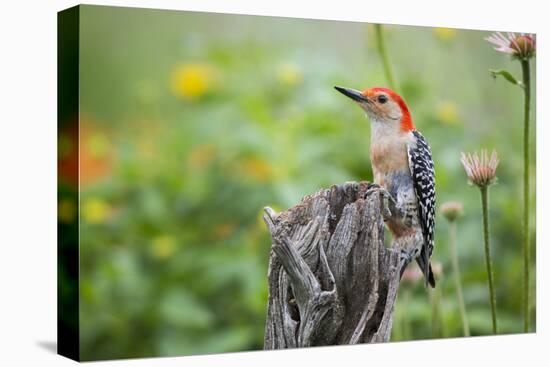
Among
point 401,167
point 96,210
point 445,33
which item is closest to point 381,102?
point 401,167

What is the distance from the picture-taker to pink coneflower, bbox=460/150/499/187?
5711 millimetres

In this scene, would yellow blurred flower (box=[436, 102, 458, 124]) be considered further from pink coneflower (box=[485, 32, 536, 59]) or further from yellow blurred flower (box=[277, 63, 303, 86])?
yellow blurred flower (box=[277, 63, 303, 86])

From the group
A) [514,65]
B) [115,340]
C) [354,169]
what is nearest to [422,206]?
[354,169]

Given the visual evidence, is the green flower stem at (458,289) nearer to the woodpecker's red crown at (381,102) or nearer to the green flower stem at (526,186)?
the green flower stem at (526,186)

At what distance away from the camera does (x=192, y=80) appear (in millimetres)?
5555

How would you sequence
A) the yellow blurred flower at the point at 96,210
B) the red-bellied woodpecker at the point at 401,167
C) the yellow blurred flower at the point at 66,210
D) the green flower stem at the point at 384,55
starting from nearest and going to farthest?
1. the yellow blurred flower at the point at 66,210
2. the yellow blurred flower at the point at 96,210
3. the red-bellied woodpecker at the point at 401,167
4. the green flower stem at the point at 384,55

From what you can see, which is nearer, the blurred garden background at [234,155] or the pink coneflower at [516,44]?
the blurred garden background at [234,155]

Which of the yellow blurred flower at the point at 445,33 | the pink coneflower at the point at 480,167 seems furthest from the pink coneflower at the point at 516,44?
the pink coneflower at the point at 480,167

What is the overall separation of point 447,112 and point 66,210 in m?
2.67

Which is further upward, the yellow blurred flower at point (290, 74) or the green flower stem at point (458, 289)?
the yellow blurred flower at point (290, 74)

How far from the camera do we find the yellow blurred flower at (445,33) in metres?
6.05

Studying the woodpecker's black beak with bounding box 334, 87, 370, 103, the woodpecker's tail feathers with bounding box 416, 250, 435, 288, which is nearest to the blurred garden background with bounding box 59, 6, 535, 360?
the woodpecker's tail feathers with bounding box 416, 250, 435, 288

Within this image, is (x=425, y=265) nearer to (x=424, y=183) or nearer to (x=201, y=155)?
(x=424, y=183)

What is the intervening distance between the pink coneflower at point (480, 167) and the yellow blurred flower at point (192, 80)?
68.7 inches
